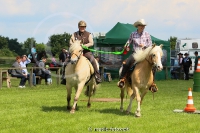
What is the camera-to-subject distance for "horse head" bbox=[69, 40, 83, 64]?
10352 mm

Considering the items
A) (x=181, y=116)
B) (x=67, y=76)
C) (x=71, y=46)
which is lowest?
(x=181, y=116)

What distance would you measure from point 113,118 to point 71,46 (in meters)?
2.28

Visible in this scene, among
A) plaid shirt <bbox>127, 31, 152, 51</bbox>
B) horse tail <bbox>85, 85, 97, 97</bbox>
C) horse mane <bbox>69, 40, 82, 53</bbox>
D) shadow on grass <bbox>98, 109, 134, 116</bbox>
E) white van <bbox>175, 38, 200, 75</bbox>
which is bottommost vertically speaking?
shadow on grass <bbox>98, 109, 134, 116</bbox>

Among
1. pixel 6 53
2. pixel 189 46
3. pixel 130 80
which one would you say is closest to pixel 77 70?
pixel 130 80

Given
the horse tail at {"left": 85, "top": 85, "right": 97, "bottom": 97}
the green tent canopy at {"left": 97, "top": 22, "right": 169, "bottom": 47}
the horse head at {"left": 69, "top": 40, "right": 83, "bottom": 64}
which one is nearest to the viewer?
the horse head at {"left": 69, "top": 40, "right": 83, "bottom": 64}

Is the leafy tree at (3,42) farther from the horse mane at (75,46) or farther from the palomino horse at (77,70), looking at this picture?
the horse mane at (75,46)

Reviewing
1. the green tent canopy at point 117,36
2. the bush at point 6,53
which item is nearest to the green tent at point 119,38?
the green tent canopy at point 117,36

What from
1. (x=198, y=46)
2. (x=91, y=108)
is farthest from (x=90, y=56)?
(x=198, y=46)

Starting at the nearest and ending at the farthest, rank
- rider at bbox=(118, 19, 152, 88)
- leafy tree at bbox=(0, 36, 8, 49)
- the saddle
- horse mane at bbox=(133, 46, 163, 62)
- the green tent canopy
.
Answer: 1. horse mane at bbox=(133, 46, 163, 62)
2. the saddle
3. rider at bbox=(118, 19, 152, 88)
4. the green tent canopy
5. leafy tree at bbox=(0, 36, 8, 49)

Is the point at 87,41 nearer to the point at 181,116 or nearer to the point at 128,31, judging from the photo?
the point at 181,116

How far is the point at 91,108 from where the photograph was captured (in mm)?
11828

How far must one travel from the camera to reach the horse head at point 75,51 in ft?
34.0

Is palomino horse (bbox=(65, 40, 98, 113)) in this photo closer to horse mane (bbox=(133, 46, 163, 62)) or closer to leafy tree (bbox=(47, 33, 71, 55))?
leafy tree (bbox=(47, 33, 71, 55))

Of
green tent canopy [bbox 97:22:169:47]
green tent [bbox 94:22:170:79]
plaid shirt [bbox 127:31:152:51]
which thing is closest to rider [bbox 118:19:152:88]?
plaid shirt [bbox 127:31:152:51]
